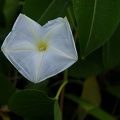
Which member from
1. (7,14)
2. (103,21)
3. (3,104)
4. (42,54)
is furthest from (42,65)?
(7,14)

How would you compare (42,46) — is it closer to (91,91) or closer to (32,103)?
(32,103)

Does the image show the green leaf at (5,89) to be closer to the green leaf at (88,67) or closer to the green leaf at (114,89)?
the green leaf at (88,67)

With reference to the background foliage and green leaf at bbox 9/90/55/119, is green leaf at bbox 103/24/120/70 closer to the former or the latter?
the background foliage

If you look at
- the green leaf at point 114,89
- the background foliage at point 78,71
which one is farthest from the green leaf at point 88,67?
the green leaf at point 114,89

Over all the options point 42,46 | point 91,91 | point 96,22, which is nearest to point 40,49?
point 42,46

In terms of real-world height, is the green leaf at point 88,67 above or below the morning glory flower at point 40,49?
below

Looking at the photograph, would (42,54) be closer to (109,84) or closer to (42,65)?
(42,65)
